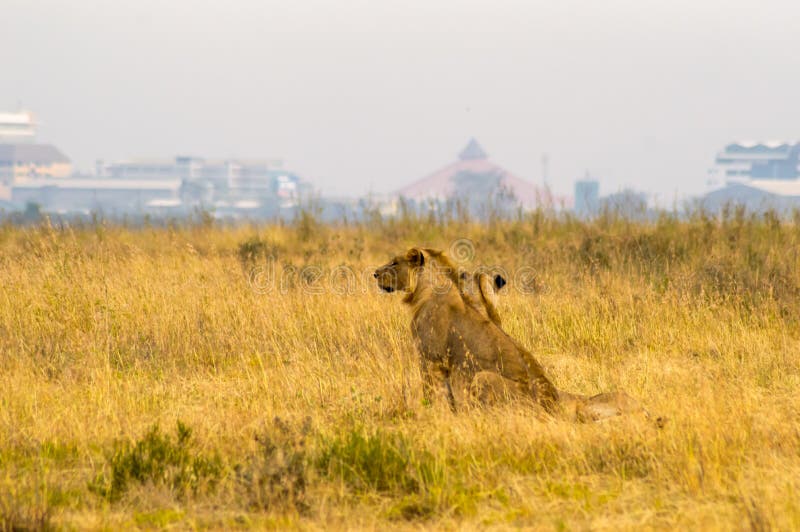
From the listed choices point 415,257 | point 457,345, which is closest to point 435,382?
point 457,345

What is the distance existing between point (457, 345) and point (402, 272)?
1.21 meters

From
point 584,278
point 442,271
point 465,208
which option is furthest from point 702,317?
point 465,208

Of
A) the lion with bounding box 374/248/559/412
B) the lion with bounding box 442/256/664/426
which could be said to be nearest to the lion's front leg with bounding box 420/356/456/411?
the lion with bounding box 374/248/559/412

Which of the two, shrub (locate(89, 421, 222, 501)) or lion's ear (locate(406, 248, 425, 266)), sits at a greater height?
lion's ear (locate(406, 248, 425, 266))

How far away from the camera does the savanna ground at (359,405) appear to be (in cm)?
556

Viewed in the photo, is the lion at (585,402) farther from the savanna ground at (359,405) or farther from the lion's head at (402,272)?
the lion's head at (402,272)

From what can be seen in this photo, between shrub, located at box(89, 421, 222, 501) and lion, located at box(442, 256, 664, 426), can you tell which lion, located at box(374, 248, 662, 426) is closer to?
lion, located at box(442, 256, 664, 426)

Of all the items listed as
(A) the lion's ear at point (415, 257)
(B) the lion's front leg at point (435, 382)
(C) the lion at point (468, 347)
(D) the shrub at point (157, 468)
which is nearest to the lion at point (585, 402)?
(C) the lion at point (468, 347)

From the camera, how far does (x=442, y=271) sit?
8.12 m

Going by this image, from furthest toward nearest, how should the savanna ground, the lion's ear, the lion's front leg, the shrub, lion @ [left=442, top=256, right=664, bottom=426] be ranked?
the lion's ear → the lion's front leg → lion @ [left=442, top=256, right=664, bottom=426] → the shrub → the savanna ground

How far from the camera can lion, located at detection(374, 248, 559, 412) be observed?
7.07 metres

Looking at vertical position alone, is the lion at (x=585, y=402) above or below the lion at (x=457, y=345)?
below

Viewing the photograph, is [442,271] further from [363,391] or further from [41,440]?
[41,440]

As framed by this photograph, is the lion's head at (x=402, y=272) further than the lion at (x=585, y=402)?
Yes
